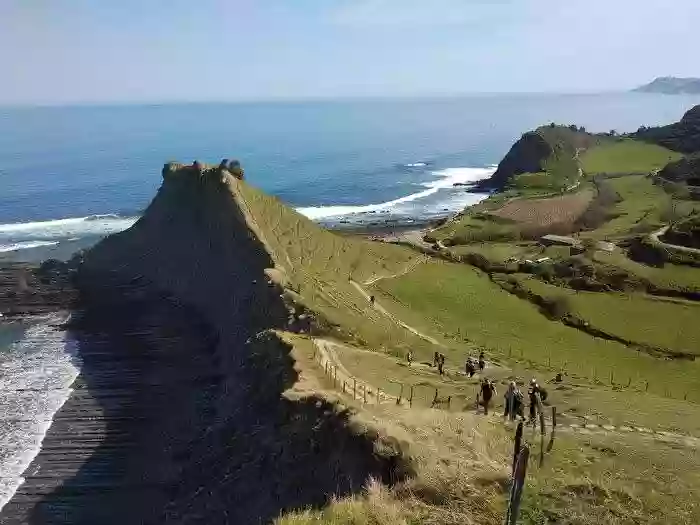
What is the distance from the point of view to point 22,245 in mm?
76625

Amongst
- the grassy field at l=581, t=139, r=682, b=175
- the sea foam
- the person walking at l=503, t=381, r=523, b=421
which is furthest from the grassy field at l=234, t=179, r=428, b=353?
the grassy field at l=581, t=139, r=682, b=175

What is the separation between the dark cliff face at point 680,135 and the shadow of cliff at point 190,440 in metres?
130

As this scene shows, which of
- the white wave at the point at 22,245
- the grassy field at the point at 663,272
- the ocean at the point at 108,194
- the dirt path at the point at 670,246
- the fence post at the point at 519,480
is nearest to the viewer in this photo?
the fence post at the point at 519,480

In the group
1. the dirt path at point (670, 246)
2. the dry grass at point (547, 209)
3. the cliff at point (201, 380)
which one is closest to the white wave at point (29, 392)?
the cliff at point (201, 380)

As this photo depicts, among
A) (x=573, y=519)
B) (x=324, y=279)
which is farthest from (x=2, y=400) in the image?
(x=573, y=519)

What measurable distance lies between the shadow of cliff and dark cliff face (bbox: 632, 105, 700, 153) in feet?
426

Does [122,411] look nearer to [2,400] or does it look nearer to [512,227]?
[2,400]

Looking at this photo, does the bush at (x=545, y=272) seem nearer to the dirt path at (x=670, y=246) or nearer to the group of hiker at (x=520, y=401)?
the dirt path at (x=670, y=246)

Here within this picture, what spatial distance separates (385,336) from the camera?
35.0 meters

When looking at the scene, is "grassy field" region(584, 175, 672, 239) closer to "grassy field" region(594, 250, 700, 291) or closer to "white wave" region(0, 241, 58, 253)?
"grassy field" region(594, 250, 700, 291)

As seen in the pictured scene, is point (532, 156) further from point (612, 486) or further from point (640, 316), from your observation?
point (612, 486)

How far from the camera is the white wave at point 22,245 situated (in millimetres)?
74562

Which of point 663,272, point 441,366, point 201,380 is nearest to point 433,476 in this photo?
point 441,366

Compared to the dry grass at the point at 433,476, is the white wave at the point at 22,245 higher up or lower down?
lower down
